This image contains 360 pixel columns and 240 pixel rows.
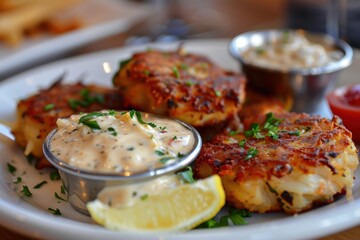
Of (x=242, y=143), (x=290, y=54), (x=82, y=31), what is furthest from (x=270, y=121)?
(x=82, y=31)

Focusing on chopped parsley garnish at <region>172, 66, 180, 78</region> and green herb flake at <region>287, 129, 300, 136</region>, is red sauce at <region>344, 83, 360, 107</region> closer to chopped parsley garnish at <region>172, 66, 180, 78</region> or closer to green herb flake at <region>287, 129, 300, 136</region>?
green herb flake at <region>287, 129, 300, 136</region>

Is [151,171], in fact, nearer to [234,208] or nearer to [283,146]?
[234,208]

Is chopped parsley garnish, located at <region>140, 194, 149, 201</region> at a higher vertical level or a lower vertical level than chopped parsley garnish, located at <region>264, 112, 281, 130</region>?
higher

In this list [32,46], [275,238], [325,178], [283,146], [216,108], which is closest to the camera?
[275,238]

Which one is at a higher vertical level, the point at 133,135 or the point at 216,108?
the point at 133,135

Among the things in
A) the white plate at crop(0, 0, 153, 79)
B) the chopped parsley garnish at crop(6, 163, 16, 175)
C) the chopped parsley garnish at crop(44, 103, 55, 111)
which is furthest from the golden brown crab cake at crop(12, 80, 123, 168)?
the white plate at crop(0, 0, 153, 79)

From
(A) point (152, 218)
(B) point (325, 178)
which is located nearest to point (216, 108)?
(B) point (325, 178)

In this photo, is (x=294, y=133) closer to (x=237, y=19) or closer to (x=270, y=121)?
(x=270, y=121)

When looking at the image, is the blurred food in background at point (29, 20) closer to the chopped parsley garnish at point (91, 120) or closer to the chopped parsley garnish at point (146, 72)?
the chopped parsley garnish at point (146, 72)
